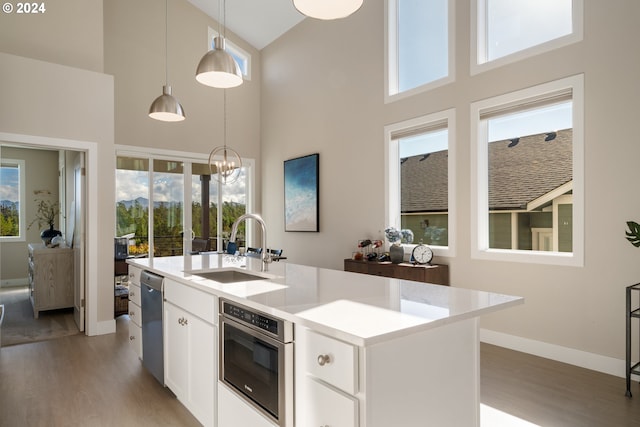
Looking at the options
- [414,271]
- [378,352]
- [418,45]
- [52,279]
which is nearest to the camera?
[378,352]

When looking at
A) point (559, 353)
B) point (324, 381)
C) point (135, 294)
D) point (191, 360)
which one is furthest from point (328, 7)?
point (559, 353)

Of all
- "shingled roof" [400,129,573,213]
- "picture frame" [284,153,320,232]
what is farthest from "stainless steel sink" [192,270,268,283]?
"picture frame" [284,153,320,232]

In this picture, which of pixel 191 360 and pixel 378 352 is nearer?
pixel 378 352

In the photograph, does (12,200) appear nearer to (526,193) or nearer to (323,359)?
(323,359)

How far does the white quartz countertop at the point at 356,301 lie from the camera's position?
1.29 metres

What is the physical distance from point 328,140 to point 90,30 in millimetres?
3301

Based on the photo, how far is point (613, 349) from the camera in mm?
3051

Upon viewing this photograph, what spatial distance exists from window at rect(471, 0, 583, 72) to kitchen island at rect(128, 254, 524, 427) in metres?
2.78

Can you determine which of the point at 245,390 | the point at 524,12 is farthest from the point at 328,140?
the point at 245,390

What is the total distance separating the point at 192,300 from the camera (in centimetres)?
229

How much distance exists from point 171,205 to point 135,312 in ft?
11.0

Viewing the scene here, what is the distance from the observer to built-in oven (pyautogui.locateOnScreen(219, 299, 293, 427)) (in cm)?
151

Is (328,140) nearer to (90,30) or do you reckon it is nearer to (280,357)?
(90,30)

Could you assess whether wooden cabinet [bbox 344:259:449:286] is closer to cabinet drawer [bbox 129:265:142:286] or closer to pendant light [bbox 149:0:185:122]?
cabinet drawer [bbox 129:265:142:286]
